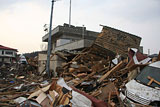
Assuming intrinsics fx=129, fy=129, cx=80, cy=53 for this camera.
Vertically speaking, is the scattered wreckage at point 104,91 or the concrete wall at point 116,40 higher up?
the concrete wall at point 116,40

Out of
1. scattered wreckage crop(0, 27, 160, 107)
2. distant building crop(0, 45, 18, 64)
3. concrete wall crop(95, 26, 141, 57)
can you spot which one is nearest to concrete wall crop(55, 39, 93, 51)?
concrete wall crop(95, 26, 141, 57)

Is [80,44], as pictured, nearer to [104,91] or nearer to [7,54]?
[104,91]

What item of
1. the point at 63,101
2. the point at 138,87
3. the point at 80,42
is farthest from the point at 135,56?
the point at 80,42

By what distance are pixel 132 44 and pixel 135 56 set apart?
484cm

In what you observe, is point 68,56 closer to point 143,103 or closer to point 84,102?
point 84,102

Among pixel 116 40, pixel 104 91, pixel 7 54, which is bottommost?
pixel 104 91


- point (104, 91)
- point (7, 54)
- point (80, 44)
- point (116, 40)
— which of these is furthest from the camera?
point (7, 54)

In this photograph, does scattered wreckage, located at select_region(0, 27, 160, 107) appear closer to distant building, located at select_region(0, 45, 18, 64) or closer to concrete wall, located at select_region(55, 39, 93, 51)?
concrete wall, located at select_region(55, 39, 93, 51)

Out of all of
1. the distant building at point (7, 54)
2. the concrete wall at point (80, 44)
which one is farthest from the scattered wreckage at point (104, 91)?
the distant building at point (7, 54)

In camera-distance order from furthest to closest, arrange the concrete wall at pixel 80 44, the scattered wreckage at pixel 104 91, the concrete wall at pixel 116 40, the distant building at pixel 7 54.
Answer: the distant building at pixel 7 54
the concrete wall at pixel 80 44
the concrete wall at pixel 116 40
the scattered wreckage at pixel 104 91

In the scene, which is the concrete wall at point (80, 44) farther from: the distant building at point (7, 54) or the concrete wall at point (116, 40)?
the distant building at point (7, 54)

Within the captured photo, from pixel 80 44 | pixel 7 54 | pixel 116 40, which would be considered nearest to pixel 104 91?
pixel 116 40

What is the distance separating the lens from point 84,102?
4.87 m

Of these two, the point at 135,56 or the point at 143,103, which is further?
the point at 135,56
